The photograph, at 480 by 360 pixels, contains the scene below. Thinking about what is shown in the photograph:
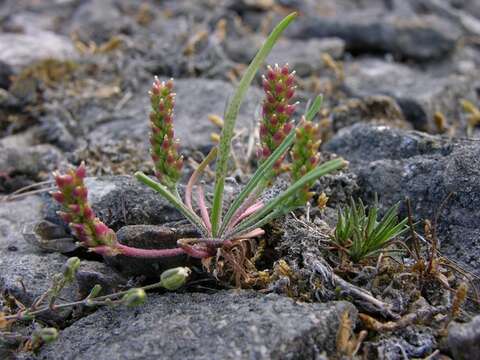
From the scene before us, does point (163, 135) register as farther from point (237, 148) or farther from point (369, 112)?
point (369, 112)

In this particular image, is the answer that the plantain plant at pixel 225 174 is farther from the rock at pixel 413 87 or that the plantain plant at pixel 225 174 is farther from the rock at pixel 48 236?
the rock at pixel 413 87

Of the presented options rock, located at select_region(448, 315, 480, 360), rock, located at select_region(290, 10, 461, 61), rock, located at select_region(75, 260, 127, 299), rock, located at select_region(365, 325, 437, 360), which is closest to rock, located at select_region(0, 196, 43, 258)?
rock, located at select_region(75, 260, 127, 299)

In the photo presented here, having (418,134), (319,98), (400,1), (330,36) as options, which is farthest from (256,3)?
(319,98)

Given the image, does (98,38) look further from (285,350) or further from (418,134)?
(285,350)

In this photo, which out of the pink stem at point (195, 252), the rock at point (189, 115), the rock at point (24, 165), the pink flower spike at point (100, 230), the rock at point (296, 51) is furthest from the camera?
the rock at point (296, 51)

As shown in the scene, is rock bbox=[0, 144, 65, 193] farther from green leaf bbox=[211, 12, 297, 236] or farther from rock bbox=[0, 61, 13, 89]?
green leaf bbox=[211, 12, 297, 236]

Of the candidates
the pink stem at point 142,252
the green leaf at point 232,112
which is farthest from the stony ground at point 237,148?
the green leaf at point 232,112

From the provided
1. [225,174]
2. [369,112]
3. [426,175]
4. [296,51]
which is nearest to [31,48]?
[296,51]
